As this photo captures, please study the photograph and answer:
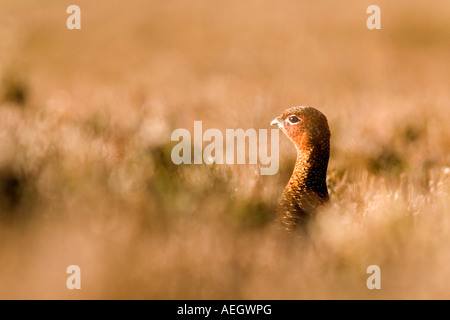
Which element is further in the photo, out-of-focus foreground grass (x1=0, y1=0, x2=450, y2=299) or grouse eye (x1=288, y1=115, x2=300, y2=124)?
grouse eye (x1=288, y1=115, x2=300, y2=124)

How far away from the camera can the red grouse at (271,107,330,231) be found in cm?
377

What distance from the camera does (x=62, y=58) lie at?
14336mm

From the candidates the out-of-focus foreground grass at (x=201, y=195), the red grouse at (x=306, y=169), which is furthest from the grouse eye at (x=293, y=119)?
the out-of-focus foreground grass at (x=201, y=195)

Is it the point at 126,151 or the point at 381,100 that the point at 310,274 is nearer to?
the point at 126,151

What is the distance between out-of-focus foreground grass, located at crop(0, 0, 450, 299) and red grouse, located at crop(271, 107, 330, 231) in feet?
0.44

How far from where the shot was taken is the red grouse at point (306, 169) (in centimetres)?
377

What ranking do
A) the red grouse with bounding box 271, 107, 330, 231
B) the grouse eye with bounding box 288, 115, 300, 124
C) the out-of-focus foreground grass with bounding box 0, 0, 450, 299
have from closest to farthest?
the out-of-focus foreground grass with bounding box 0, 0, 450, 299 → the red grouse with bounding box 271, 107, 330, 231 → the grouse eye with bounding box 288, 115, 300, 124

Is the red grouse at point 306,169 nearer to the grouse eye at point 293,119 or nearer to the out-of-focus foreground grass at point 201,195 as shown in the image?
the grouse eye at point 293,119

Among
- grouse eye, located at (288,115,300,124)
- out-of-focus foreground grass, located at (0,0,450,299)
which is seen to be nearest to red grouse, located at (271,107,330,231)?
grouse eye, located at (288,115,300,124)

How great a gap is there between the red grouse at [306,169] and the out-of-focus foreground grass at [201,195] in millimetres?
136

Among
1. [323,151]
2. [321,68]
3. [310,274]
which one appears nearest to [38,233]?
[310,274]

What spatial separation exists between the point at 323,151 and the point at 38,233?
1924mm

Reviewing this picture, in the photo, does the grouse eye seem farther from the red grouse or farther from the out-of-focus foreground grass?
the out-of-focus foreground grass

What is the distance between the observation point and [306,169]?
3990mm
